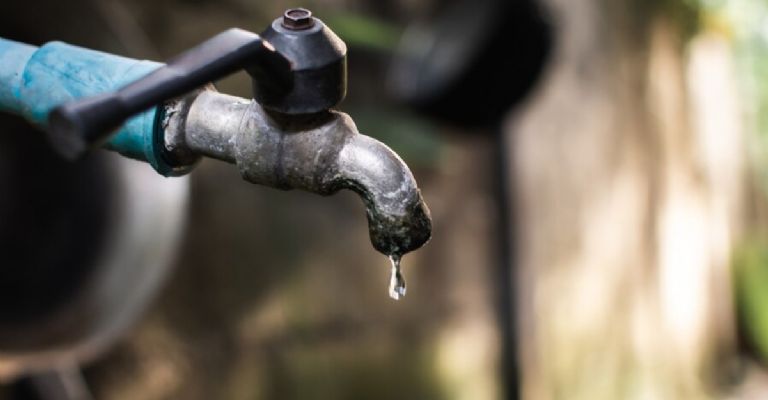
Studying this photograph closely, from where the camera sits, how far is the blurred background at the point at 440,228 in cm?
159

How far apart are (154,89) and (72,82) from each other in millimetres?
162

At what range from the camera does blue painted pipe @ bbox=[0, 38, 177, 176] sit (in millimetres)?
691

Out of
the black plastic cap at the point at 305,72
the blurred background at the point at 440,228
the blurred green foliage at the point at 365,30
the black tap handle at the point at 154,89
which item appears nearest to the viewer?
the black tap handle at the point at 154,89

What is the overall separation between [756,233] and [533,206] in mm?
3564

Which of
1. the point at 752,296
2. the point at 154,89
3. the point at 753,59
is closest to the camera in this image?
the point at 154,89

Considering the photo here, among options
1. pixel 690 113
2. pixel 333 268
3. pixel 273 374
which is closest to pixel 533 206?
pixel 333 268

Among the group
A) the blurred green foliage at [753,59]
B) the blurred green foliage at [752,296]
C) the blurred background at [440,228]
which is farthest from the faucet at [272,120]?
the blurred green foliage at [752,296]

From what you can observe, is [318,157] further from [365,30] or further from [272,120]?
[365,30]

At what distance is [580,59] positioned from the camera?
11.3 feet

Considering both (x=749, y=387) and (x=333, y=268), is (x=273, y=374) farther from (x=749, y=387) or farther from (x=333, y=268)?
(x=749, y=387)

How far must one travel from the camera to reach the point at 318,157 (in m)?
0.68

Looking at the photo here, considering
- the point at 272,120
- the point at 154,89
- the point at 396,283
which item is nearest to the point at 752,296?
the point at 396,283

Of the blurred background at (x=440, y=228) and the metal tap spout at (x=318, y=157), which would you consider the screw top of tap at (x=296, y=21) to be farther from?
the blurred background at (x=440, y=228)

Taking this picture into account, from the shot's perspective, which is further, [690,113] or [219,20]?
[690,113]
